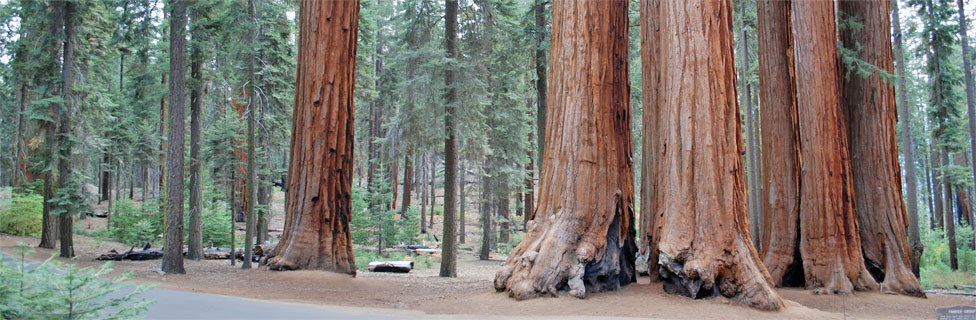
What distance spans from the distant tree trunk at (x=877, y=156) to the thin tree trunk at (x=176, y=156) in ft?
47.3

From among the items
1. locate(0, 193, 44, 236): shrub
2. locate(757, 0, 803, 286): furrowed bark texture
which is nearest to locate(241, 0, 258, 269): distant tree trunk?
locate(757, 0, 803, 286): furrowed bark texture

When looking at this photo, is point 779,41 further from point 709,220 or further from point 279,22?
point 279,22

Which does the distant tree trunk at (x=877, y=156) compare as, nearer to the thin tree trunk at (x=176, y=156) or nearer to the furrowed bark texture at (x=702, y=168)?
the furrowed bark texture at (x=702, y=168)

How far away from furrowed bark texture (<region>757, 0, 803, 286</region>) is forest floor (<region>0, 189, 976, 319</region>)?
2.60 ft

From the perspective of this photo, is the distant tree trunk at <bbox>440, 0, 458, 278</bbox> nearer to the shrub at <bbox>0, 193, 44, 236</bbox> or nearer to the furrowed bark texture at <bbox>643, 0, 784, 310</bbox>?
the furrowed bark texture at <bbox>643, 0, 784, 310</bbox>

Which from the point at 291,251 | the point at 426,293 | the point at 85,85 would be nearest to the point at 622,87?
the point at 426,293

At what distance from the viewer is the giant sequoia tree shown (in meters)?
10.8

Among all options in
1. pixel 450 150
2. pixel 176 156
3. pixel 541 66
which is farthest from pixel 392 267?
pixel 541 66

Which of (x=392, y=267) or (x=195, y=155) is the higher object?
(x=195, y=155)

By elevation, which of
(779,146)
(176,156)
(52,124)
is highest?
(52,124)

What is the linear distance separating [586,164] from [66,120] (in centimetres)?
1685

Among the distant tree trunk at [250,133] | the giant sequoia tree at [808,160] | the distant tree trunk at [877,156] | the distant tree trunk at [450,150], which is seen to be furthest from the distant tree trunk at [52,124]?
the distant tree trunk at [877,156]

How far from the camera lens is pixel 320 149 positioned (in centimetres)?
1080

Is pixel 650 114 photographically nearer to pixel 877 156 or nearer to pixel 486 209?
pixel 877 156
